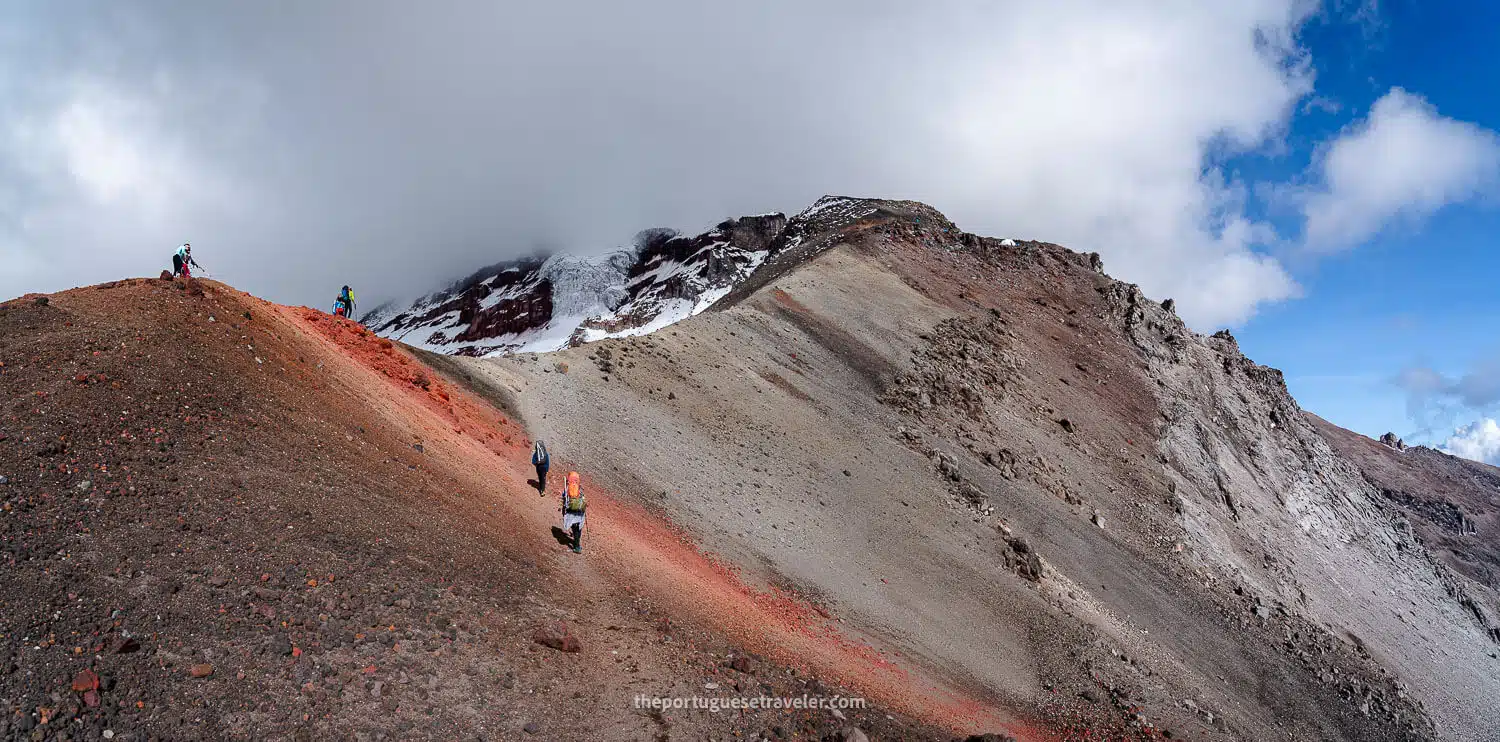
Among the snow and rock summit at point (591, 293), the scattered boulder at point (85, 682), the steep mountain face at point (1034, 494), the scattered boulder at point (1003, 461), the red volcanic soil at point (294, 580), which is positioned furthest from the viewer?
the snow and rock summit at point (591, 293)

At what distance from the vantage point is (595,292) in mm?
131250

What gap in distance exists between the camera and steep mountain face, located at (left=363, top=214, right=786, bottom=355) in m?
107

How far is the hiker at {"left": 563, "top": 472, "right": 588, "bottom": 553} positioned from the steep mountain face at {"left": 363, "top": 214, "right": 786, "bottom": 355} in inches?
3276

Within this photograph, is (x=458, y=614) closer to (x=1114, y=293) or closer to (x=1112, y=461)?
(x=1112, y=461)

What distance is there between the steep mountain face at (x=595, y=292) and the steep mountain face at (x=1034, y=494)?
5417 cm

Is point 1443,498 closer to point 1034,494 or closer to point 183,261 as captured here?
point 1034,494

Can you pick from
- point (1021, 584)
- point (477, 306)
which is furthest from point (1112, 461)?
point (477, 306)

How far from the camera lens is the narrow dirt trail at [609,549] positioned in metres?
14.6

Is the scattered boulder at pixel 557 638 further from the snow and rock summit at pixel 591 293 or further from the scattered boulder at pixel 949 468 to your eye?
the snow and rock summit at pixel 591 293

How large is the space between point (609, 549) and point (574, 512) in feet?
4.89

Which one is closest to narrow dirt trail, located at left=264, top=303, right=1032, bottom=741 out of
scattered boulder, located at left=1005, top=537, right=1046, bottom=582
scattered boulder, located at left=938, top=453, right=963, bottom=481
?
scattered boulder, located at left=1005, top=537, right=1046, bottom=582

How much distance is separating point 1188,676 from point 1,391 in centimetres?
3426

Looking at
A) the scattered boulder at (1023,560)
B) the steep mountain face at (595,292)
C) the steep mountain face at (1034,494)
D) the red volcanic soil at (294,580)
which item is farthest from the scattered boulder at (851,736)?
the steep mountain face at (595,292)

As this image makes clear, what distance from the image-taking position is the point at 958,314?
1847 inches
